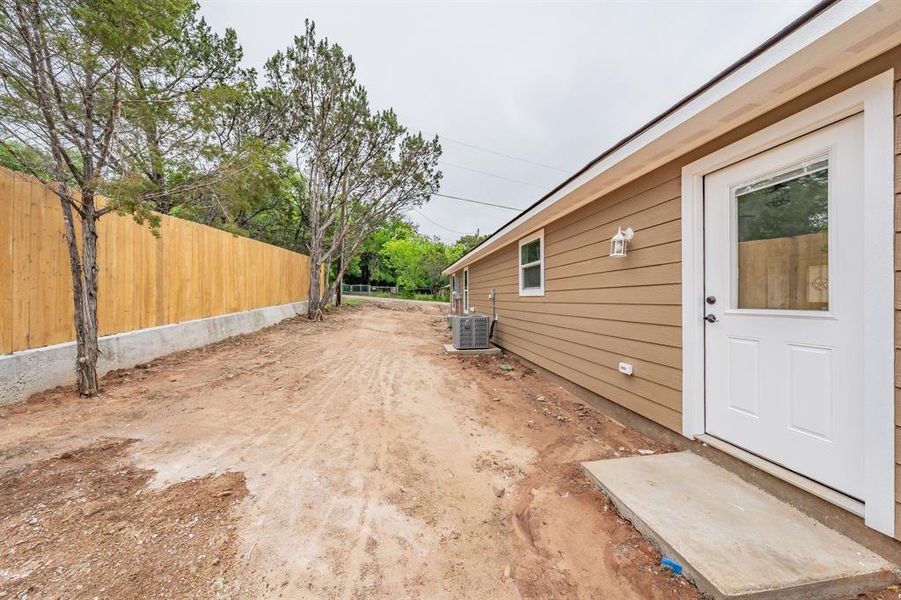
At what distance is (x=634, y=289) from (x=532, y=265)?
2663 millimetres

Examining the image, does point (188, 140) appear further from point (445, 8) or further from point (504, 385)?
point (445, 8)

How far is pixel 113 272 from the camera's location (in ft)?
14.9

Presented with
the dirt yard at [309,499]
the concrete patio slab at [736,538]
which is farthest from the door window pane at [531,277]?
the concrete patio slab at [736,538]

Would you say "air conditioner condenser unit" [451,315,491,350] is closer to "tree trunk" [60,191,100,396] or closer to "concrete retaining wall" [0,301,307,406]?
"concrete retaining wall" [0,301,307,406]

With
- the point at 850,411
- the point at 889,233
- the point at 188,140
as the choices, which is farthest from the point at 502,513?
the point at 188,140

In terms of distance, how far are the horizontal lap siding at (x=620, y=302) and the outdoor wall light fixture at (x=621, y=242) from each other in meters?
0.07

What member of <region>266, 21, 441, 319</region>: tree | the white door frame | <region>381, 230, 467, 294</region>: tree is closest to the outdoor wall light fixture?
the white door frame

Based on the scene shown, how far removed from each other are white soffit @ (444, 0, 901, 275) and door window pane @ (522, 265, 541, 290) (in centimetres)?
245

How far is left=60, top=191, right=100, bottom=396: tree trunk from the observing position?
3557 millimetres

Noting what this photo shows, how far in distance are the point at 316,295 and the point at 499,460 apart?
11.2 meters

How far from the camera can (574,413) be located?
3705mm

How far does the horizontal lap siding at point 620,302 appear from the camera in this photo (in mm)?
2805

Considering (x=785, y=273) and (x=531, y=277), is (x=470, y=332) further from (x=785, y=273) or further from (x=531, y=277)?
(x=785, y=273)

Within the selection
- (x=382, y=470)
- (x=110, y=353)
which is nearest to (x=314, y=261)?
(x=110, y=353)
